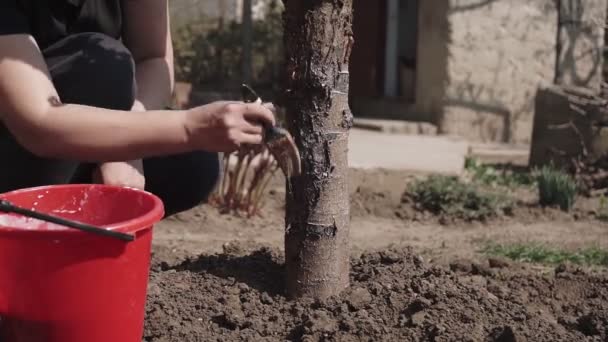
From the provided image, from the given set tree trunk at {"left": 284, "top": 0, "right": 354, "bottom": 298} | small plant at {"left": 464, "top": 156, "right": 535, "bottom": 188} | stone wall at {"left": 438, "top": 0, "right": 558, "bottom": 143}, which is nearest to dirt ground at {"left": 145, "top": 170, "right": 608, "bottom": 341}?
tree trunk at {"left": 284, "top": 0, "right": 354, "bottom": 298}

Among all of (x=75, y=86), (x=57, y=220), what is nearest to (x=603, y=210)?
(x=75, y=86)

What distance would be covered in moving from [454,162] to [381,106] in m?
2.34

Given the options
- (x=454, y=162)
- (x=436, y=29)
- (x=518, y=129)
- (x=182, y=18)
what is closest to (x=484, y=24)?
(x=436, y=29)

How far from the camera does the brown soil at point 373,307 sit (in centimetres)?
223

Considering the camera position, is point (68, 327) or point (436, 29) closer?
point (68, 327)

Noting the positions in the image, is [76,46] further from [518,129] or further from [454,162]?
[518,129]

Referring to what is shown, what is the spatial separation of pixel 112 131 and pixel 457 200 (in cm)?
338

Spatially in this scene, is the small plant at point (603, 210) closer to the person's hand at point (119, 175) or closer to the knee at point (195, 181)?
the knee at point (195, 181)

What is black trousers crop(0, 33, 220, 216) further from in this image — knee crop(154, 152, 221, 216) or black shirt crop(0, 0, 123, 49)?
knee crop(154, 152, 221, 216)

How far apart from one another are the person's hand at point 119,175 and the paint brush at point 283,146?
0.49 metres

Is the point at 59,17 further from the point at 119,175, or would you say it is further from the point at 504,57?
the point at 504,57

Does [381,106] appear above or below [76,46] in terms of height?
below

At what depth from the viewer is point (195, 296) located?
96.3 inches

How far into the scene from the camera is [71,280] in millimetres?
1786
